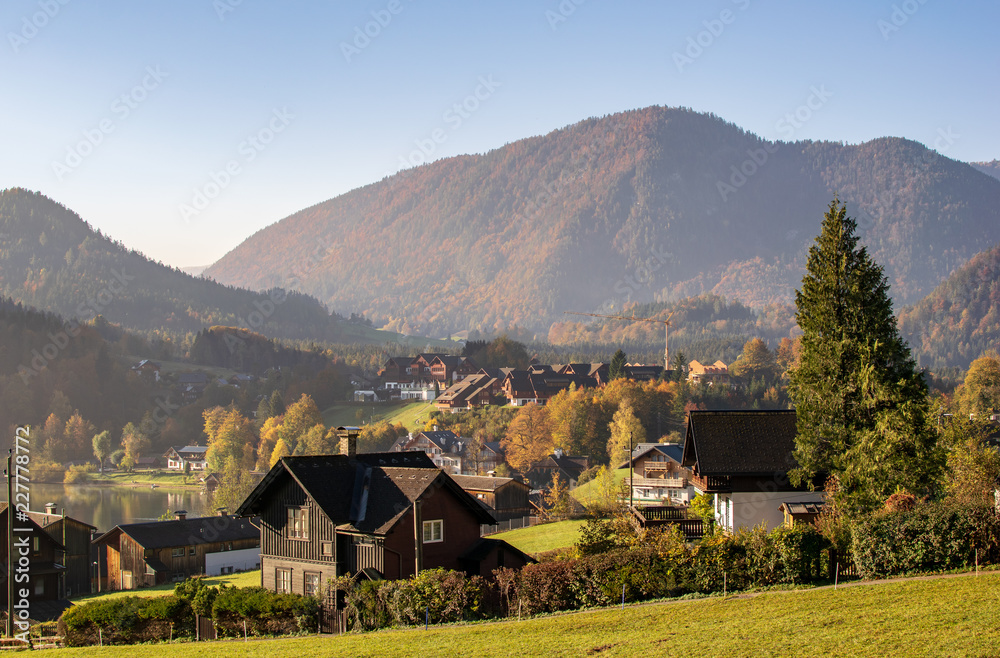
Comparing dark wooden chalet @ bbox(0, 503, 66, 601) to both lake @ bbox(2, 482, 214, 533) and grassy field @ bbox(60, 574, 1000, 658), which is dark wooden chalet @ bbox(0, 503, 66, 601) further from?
lake @ bbox(2, 482, 214, 533)

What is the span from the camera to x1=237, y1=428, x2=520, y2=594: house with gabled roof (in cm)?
3111

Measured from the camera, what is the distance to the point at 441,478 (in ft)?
106

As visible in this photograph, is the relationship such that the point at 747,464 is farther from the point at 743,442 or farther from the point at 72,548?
the point at 72,548

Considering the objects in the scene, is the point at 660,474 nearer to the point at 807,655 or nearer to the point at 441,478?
the point at 441,478

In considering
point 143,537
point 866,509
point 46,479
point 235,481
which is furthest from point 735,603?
point 46,479

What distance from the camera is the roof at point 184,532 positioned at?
60.1 metres

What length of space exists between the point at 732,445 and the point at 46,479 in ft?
475

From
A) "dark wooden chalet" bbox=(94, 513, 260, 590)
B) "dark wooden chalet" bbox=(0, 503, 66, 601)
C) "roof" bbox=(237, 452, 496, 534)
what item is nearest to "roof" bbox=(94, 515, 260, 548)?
"dark wooden chalet" bbox=(94, 513, 260, 590)

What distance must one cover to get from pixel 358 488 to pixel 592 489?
55.7m

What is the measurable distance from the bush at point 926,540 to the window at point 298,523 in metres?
18.9

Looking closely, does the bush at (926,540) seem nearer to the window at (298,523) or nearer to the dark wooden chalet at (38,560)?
the window at (298,523)

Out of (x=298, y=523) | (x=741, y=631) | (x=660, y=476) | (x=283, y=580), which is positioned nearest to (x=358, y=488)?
(x=298, y=523)

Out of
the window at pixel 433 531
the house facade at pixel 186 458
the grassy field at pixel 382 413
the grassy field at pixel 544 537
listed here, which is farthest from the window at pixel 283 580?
the house facade at pixel 186 458

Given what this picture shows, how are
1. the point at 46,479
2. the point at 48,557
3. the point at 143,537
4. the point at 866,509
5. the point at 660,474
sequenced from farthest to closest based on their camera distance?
the point at 46,479
the point at 660,474
the point at 143,537
the point at 48,557
the point at 866,509
